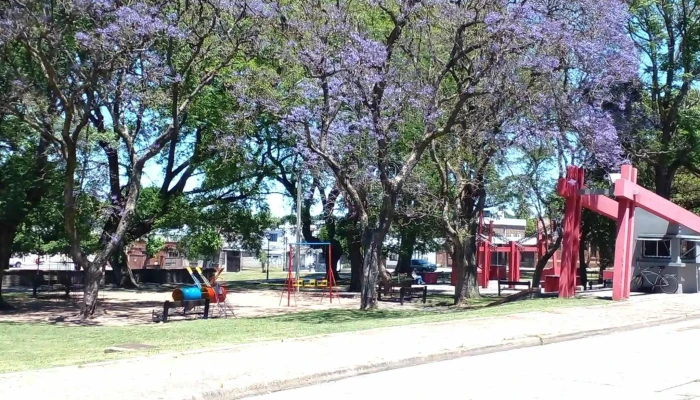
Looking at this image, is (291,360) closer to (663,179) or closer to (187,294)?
(187,294)

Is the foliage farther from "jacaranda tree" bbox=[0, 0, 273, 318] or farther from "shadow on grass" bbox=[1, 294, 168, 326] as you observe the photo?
"shadow on grass" bbox=[1, 294, 168, 326]

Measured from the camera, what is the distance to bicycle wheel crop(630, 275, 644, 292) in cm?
2597

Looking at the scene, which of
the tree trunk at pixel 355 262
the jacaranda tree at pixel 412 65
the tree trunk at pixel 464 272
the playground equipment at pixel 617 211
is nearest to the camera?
the jacaranda tree at pixel 412 65

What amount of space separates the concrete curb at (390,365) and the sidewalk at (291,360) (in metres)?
0.02

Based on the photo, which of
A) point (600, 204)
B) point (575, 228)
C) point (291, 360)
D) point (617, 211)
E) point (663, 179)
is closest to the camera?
point (291, 360)

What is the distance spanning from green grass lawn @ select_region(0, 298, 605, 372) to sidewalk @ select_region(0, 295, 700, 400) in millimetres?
909

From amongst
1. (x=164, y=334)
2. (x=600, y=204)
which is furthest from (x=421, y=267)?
(x=164, y=334)

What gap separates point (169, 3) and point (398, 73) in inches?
288

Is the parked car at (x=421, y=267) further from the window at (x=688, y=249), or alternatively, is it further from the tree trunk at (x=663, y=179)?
the window at (x=688, y=249)

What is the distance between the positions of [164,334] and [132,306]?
13.0m

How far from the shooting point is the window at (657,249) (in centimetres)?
2531

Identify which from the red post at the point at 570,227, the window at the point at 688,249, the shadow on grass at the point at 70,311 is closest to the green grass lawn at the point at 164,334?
the red post at the point at 570,227

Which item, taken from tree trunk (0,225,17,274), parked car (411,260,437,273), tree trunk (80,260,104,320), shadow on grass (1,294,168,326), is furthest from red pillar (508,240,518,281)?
tree trunk (0,225,17,274)

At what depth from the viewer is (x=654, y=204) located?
75.4ft
